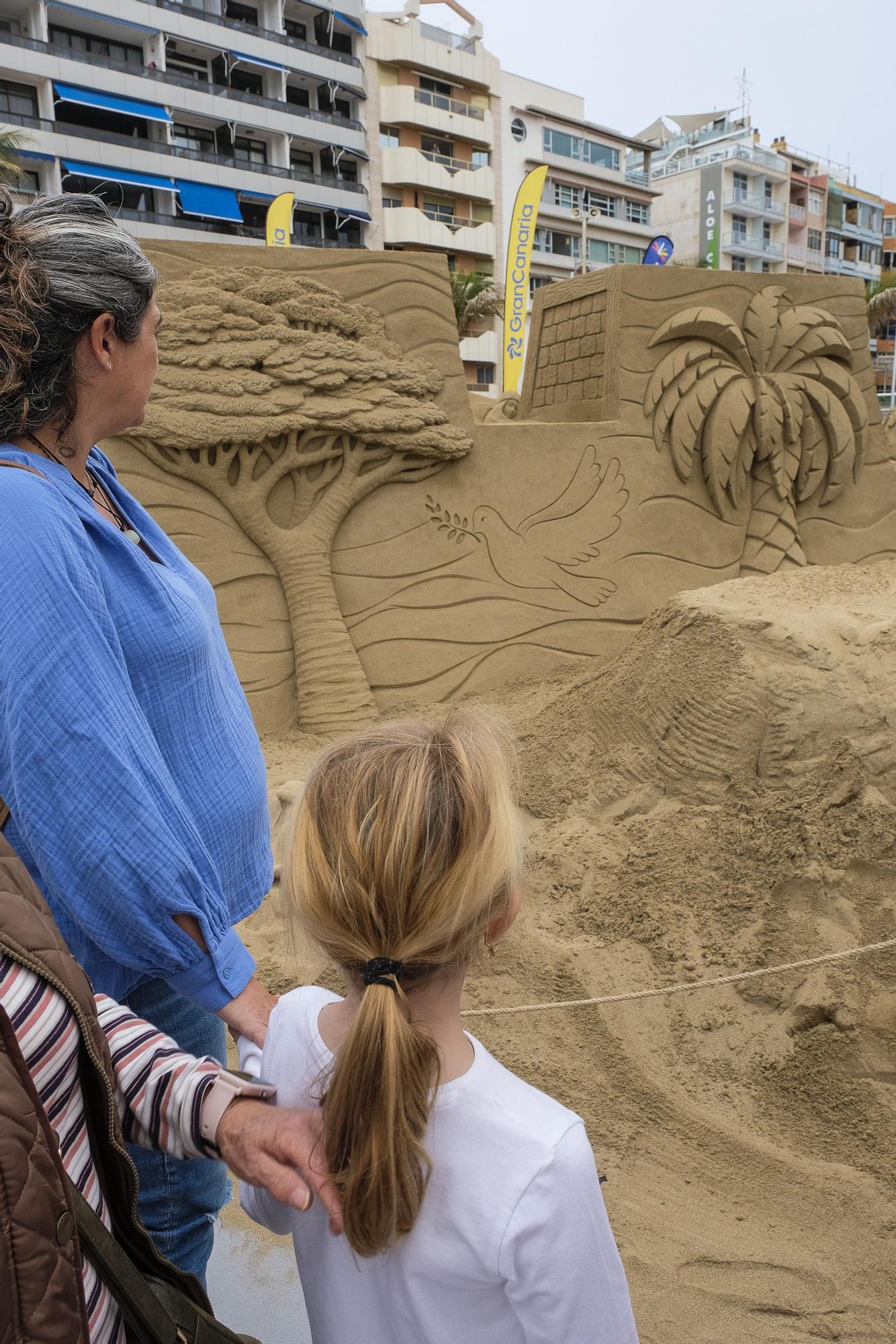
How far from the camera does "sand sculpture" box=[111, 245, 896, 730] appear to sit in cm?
495

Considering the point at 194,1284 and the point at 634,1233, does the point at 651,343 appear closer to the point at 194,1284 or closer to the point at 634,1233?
the point at 634,1233

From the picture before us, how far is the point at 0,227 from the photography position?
1.00 meters

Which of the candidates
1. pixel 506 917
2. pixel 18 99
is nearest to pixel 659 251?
pixel 18 99

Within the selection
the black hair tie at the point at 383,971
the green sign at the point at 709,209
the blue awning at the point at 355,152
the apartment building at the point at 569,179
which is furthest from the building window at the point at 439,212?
the black hair tie at the point at 383,971

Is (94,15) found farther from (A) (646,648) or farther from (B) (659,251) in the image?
(A) (646,648)

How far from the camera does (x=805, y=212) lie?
34.7 meters

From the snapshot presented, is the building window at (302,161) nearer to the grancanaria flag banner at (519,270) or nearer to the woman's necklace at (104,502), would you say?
the grancanaria flag banner at (519,270)

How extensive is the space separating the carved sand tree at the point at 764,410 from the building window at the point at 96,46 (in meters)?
17.7

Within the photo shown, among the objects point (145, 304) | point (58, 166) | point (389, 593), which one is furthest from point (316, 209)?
point (145, 304)

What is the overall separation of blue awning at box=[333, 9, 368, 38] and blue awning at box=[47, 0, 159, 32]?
4.57m

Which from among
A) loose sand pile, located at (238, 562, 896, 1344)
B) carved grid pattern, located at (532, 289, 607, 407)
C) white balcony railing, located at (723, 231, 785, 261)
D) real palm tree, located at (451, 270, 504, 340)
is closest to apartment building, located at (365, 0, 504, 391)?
real palm tree, located at (451, 270, 504, 340)

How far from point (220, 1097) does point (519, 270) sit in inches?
477

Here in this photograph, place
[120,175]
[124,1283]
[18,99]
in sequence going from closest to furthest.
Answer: [124,1283]
[18,99]
[120,175]

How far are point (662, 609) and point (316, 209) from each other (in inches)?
855
